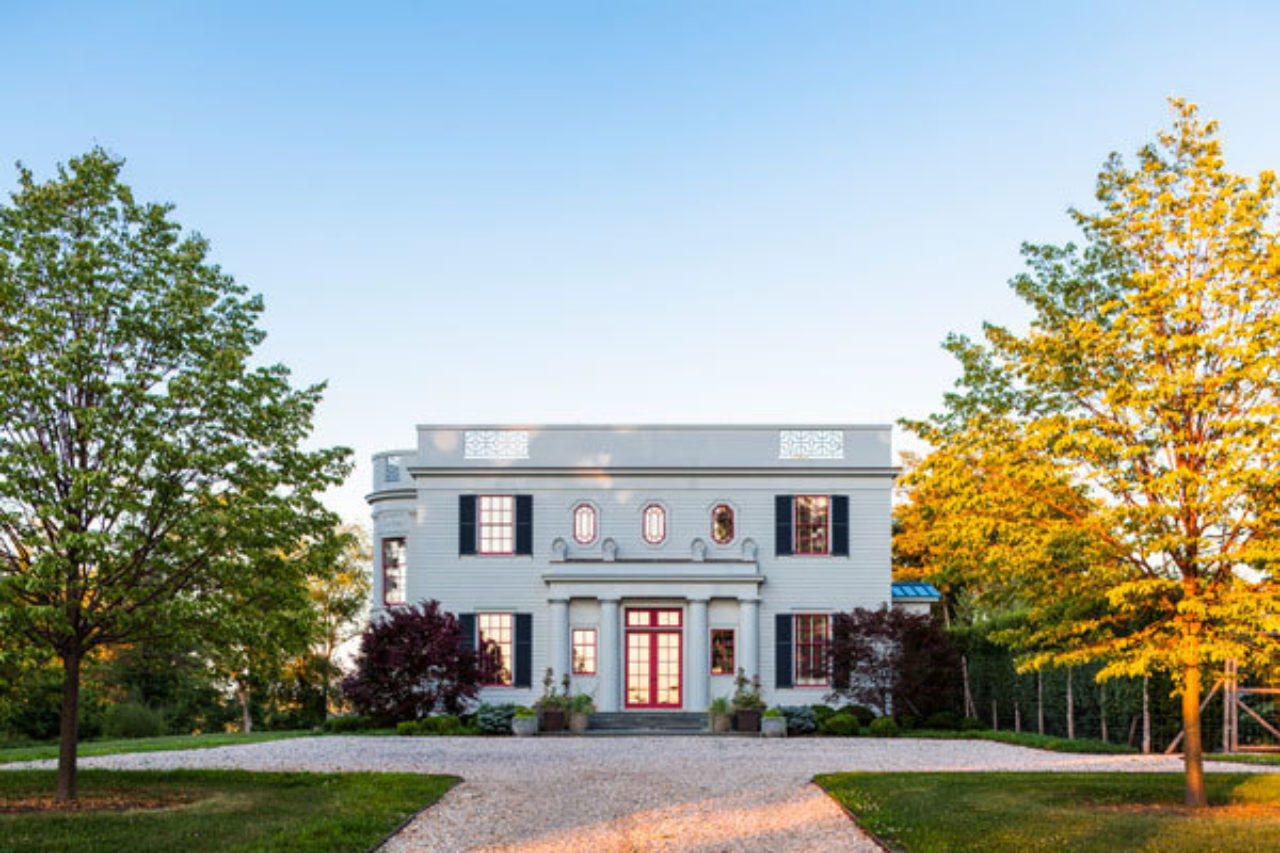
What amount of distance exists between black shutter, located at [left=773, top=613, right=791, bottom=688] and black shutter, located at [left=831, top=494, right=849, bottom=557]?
2.01m

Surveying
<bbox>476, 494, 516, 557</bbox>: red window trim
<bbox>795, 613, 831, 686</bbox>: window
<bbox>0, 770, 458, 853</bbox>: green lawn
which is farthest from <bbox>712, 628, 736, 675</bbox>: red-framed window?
<bbox>0, 770, 458, 853</bbox>: green lawn

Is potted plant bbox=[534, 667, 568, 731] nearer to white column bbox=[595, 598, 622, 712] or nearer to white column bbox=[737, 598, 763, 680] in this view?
white column bbox=[595, 598, 622, 712]

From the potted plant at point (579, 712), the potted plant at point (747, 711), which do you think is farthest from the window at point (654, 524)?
the potted plant at point (747, 711)

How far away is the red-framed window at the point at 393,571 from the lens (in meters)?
30.9

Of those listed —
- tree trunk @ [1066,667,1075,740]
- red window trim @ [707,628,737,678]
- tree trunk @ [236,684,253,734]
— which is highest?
red window trim @ [707,628,737,678]

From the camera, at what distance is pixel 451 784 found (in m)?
15.1

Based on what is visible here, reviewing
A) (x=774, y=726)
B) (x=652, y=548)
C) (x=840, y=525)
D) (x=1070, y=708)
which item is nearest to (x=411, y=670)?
(x=652, y=548)

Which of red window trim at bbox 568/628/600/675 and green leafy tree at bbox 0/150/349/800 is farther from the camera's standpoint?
red window trim at bbox 568/628/600/675

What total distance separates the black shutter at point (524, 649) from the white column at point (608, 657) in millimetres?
1717

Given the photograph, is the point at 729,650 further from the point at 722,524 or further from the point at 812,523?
the point at 812,523

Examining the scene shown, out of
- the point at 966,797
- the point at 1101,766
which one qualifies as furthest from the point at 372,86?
the point at 1101,766

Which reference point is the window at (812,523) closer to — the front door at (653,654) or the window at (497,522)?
the front door at (653,654)

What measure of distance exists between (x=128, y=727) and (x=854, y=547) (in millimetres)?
17504

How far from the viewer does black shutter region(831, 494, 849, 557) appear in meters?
29.4
